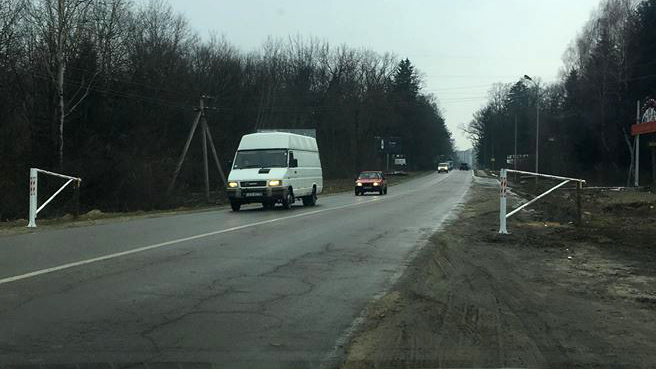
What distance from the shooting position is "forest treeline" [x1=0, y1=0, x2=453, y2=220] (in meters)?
33.8

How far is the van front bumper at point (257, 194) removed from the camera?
72.6 feet

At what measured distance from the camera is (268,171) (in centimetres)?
2242

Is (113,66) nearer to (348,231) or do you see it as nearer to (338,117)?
(348,231)

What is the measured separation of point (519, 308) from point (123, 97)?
40543 mm

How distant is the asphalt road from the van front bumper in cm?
742

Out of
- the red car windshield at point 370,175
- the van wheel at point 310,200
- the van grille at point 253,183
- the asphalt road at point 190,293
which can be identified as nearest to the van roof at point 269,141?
the van grille at point 253,183

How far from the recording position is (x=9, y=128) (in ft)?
102

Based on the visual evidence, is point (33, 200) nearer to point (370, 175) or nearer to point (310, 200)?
point (310, 200)

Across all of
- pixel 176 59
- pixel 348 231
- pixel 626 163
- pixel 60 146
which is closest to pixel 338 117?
pixel 176 59

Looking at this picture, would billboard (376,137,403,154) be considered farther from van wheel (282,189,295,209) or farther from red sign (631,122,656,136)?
van wheel (282,189,295,209)

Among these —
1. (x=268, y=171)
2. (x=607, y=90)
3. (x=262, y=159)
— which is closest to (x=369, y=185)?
(x=262, y=159)

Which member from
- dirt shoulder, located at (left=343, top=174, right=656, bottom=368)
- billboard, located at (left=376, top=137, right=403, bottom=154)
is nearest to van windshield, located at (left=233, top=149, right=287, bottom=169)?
dirt shoulder, located at (left=343, top=174, right=656, bottom=368)

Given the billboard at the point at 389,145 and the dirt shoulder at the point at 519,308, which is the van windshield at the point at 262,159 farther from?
the billboard at the point at 389,145

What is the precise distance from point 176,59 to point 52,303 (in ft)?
160
